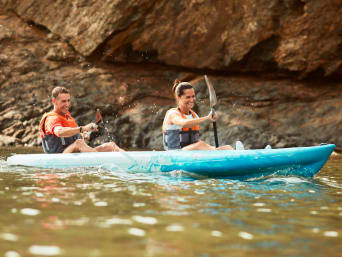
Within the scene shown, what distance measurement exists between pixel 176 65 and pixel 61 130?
684cm

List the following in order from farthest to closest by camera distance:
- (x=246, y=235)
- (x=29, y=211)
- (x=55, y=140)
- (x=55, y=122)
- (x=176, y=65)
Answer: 1. (x=176, y=65)
2. (x=55, y=140)
3. (x=55, y=122)
4. (x=29, y=211)
5. (x=246, y=235)

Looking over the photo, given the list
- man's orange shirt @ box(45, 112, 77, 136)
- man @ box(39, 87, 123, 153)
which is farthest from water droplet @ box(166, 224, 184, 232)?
man's orange shirt @ box(45, 112, 77, 136)

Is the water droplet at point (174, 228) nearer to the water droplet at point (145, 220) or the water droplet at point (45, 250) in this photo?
the water droplet at point (145, 220)

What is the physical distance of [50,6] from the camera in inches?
515

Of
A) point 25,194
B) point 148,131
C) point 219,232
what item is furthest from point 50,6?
point 219,232

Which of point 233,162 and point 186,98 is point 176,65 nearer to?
point 186,98

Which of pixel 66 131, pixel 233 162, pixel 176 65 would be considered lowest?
pixel 233 162

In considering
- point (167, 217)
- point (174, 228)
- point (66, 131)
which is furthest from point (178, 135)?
point (174, 228)

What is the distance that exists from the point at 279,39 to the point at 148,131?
12.4 feet

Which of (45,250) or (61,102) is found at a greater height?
(61,102)

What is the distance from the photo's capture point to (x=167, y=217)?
9.71ft

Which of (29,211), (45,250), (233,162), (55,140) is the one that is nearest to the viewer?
(45,250)

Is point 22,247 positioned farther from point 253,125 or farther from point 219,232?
point 253,125

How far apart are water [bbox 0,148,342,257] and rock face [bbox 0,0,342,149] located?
21.2ft
